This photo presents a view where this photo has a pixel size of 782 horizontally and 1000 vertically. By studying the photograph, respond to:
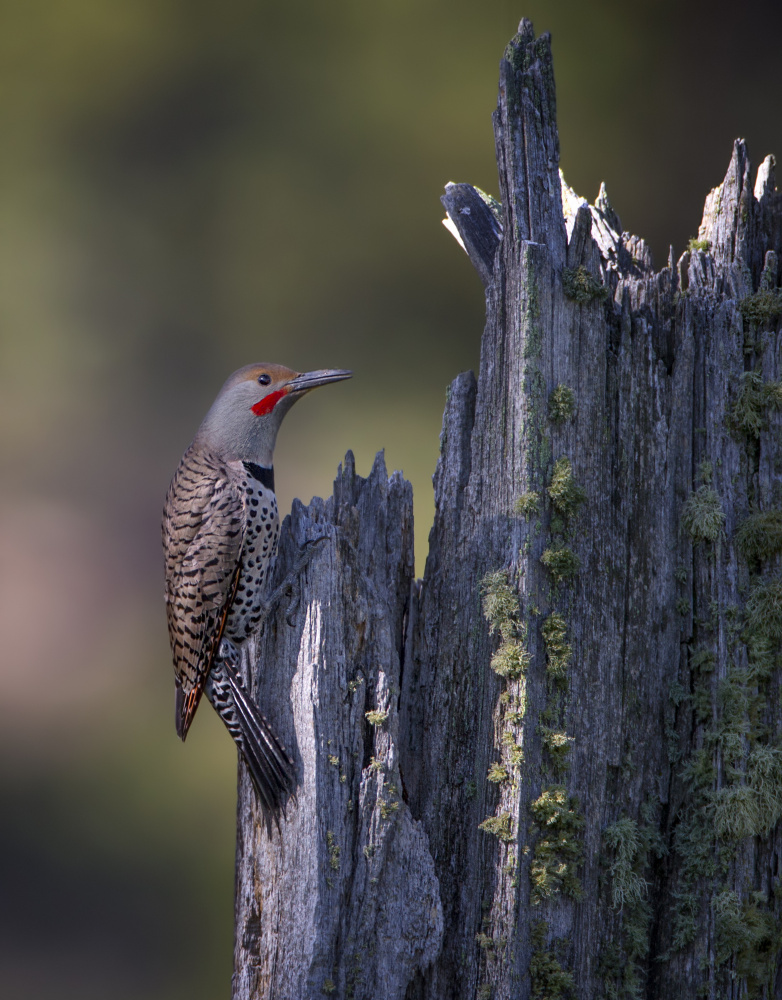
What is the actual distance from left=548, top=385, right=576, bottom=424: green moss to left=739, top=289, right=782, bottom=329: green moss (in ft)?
1.41

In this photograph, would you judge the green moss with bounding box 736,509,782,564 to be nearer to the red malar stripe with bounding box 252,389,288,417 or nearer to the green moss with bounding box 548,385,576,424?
the green moss with bounding box 548,385,576,424

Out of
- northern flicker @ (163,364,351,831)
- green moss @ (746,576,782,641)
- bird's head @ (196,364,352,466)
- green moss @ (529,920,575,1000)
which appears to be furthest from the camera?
bird's head @ (196,364,352,466)

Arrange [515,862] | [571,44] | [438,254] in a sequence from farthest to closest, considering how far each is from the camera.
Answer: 1. [438,254]
2. [571,44]
3. [515,862]

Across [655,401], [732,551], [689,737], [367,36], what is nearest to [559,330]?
[655,401]

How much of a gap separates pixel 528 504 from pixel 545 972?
90cm

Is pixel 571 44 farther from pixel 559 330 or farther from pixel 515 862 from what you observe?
pixel 515 862

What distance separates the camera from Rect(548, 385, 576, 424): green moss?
1889 millimetres

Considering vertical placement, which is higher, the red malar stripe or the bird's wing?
the red malar stripe

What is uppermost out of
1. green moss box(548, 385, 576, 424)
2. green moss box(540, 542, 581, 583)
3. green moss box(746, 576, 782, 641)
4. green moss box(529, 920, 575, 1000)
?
green moss box(548, 385, 576, 424)

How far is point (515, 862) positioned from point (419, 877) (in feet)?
0.63

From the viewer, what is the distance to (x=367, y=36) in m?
5.12

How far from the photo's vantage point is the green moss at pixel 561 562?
1.86 m

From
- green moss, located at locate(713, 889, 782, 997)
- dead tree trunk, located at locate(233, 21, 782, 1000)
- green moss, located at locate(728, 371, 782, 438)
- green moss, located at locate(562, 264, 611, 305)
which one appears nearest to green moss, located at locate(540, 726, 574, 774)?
dead tree trunk, located at locate(233, 21, 782, 1000)

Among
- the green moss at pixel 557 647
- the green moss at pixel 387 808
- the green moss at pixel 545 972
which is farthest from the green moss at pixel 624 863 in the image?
the green moss at pixel 387 808
